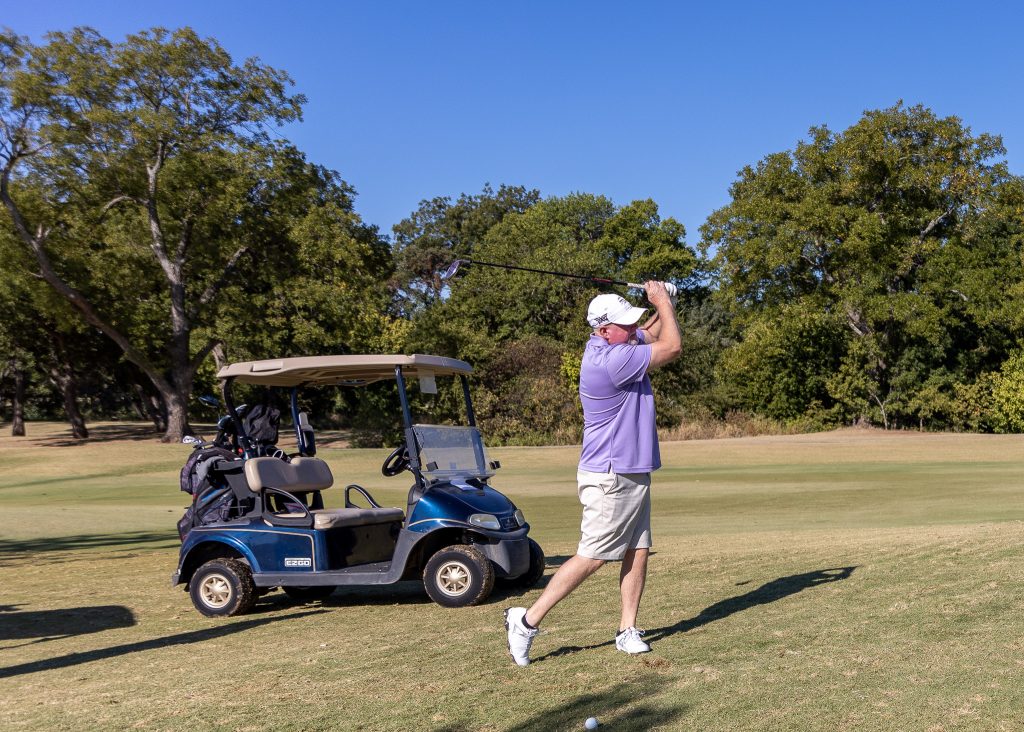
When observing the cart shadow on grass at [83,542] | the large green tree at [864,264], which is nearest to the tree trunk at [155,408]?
the large green tree at [864,264]

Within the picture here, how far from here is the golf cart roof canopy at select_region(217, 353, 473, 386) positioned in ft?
28.1

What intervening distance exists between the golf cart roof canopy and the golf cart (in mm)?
17

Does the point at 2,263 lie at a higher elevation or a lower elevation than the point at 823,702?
higher

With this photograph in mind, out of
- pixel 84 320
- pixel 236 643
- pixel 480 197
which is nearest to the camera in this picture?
pixel 236 643

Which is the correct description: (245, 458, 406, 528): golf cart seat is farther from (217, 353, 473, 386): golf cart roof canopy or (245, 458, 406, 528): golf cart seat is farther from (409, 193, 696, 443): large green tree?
(409, 193, 696, 443): large green tree

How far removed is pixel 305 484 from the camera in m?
8.92

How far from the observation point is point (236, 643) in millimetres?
7152

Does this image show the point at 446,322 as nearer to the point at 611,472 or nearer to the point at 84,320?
the point at 84,320

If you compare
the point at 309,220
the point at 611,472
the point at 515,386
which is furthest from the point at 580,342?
the point at 611,472

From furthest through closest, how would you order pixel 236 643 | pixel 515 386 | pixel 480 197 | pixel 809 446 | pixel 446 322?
1. pixel 480 197
2. pixel 446 322
3. pixel 515 386
4. pixel 809 446
5. pixel 236 643

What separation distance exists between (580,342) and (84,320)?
20.7 m

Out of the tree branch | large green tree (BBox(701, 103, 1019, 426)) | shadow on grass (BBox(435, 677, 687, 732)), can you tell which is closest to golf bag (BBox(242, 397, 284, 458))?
shadow on grass (BBox(435, 677, 687, 732))

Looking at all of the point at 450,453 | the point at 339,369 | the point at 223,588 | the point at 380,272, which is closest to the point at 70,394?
the point at 380,272

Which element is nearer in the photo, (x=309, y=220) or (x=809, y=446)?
(x=809, y=446)
